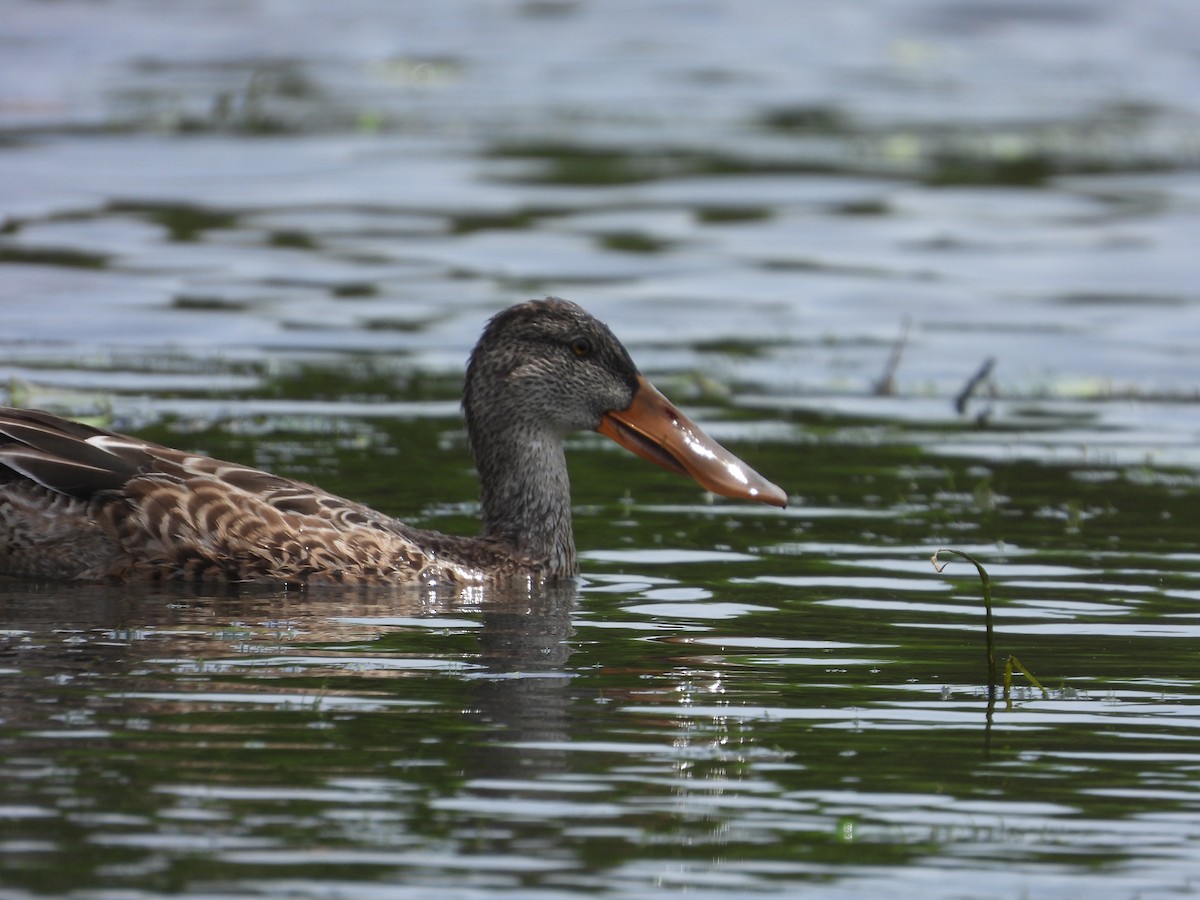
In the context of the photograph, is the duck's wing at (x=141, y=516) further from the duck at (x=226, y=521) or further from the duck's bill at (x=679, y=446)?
the duck's bill at (x=679, y=446)

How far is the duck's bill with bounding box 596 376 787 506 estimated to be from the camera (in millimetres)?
10406

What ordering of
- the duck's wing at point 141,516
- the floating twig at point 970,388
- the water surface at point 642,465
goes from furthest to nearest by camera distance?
the floating twig at point 970,388 → the duck's wing at point 141,516 → the water surface at point 642,465

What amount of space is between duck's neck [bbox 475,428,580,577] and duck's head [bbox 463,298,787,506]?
0.07 m

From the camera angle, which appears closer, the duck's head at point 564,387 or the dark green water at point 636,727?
the dark green water at point 636,727

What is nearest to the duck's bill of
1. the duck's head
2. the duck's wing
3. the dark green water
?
the duck's head

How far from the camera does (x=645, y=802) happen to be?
6.50m

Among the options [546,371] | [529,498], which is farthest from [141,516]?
[546,371]

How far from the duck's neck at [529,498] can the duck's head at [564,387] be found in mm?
74

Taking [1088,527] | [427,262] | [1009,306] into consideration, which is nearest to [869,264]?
[1009,306]

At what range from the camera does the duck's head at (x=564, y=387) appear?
10.7 metres

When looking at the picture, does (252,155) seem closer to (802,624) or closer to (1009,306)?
(1009,306)

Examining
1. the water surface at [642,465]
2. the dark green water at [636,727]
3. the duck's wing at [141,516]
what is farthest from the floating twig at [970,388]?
the duck's wing at [141,516]

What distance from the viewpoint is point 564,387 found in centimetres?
1072

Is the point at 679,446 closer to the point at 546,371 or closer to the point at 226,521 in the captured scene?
the point at 546,371
